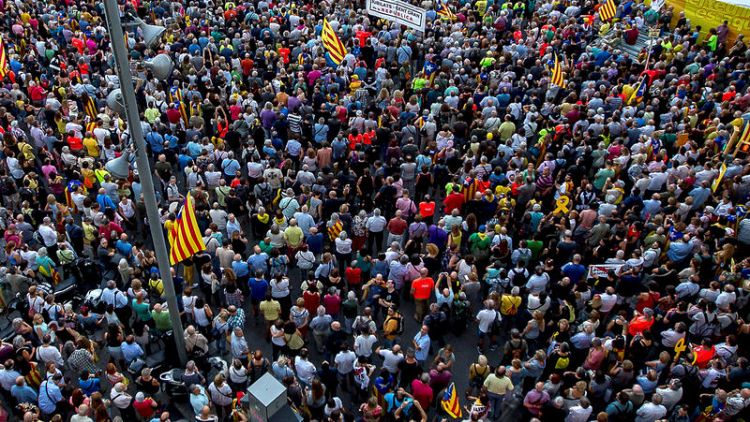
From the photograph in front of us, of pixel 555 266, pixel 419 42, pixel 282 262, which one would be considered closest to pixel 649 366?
pixel 555 266

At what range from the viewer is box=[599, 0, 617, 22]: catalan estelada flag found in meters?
22.3

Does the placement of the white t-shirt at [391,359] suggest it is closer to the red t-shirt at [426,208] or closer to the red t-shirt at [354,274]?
the red t-shirt at [354,274]

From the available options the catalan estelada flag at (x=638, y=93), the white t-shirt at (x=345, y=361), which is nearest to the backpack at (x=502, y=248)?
the white t-shirt at (x=345, y=361)

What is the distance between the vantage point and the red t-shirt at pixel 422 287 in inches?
478

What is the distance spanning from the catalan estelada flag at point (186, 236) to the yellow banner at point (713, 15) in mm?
19629

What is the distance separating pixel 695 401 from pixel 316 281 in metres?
6.70

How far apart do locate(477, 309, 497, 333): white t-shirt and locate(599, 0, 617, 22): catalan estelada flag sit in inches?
586

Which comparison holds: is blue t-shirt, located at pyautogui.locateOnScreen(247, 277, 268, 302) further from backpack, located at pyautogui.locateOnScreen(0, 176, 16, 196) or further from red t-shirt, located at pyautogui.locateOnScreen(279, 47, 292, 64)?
red t-shirt, located at pyautogui.locateOnScreen(279, 47, 292, 64)

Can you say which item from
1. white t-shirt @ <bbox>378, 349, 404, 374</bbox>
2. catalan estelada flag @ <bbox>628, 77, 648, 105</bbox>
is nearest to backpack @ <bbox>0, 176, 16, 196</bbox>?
white t-shirt @ <bbox>378, 349, 404, 374</bbox>

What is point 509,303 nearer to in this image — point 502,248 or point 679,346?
point 502,248

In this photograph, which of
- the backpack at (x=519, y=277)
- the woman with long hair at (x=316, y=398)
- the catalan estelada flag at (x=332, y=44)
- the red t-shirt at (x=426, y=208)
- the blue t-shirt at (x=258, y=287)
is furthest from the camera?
the catalan estelada flag at (x=332, y=44)

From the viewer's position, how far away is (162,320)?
11.2 metres

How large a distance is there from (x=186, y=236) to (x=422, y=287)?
14.3 feet

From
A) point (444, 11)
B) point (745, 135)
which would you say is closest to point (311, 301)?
point (745, 135)
